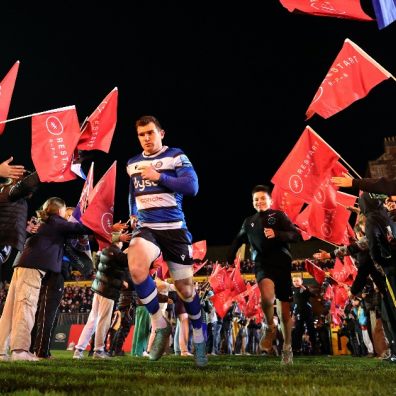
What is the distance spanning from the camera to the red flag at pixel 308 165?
9828 millimetres

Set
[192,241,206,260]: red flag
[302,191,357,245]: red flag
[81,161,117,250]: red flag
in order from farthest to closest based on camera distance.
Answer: [192,241,206,260]: red flag < [302,191,357,245]: red flag < [81,161,117,250]: red flag

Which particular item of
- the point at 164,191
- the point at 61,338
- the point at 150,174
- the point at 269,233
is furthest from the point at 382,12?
the point at 61,338

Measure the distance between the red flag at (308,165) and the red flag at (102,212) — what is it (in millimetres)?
3877

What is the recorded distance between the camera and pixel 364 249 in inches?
320

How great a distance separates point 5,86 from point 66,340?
17.2 metres

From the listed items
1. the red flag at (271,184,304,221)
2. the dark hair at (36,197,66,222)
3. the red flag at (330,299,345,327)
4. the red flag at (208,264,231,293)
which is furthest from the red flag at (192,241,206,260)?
the dark hair at (36,197,66,222)

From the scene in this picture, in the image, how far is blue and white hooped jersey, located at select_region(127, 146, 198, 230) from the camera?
5.20 m

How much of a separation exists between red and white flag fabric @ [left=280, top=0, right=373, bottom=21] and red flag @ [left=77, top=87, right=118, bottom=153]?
390 centimetres

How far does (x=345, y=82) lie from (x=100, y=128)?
4662 millimetres

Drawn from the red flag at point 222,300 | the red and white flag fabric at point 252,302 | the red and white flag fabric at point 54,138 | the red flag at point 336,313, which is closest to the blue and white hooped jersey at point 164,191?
the red and white flag fabric at point 54,138

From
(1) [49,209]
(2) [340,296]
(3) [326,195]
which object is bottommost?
(1) [49,209]

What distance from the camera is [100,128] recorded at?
909 centimetres

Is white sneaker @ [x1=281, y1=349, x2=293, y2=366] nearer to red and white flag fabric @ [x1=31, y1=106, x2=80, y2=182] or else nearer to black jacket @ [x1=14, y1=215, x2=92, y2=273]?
black jacket @ [x1=14, y1=215, x2=92, y2=273]

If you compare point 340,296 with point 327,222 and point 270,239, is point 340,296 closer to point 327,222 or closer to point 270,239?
point 327,222
